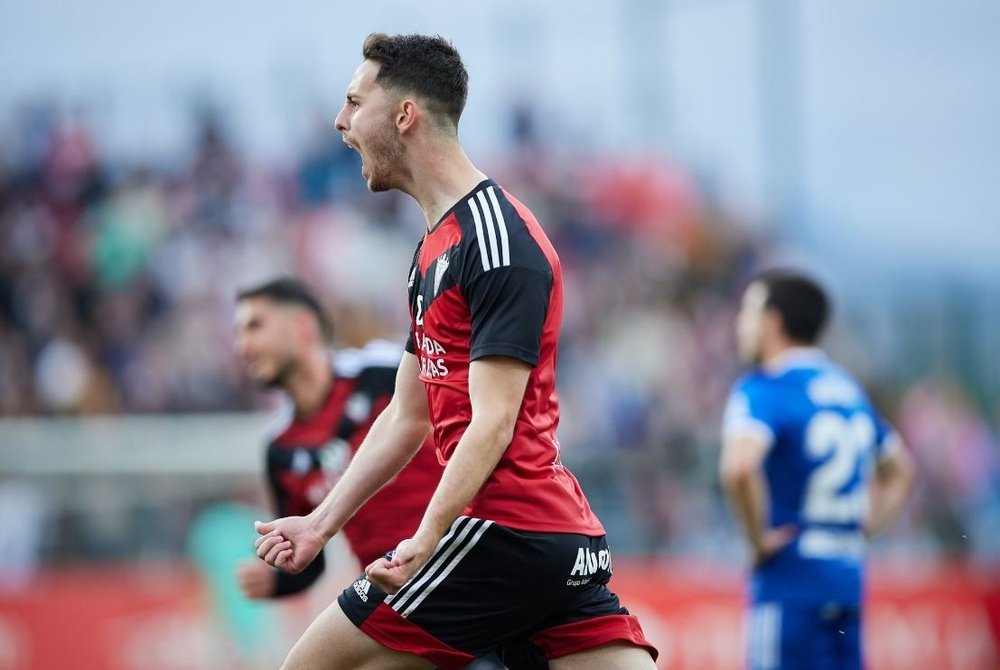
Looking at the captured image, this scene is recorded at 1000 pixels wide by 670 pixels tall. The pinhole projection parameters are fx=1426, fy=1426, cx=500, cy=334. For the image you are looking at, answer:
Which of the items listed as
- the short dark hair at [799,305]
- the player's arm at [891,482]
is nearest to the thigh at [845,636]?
the player's arm at [891,482]

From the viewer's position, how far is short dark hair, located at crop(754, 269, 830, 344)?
292 inches

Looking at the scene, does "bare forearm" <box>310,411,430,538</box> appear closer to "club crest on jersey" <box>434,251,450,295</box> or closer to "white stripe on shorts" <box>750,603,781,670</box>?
"club crest on jersey" <box>434,251,450,295</box>

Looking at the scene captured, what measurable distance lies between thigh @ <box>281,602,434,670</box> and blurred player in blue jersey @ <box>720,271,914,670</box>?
3.15m

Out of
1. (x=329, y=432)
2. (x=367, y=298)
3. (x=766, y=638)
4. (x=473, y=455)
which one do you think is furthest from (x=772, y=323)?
(x=367, y=298)

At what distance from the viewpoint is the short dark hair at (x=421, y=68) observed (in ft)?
14.5

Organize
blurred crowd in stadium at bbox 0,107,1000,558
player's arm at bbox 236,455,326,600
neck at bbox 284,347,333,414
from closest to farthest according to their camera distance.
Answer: player's arm at bbox 236,455,326,600 < neck at bbox 284,347,333,414 < blurred crowd in stadium at bbox 0,107,1000,558

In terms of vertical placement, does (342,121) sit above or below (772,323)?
above

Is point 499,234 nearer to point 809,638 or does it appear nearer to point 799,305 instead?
point 799,305

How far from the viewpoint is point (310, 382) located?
6.73 metres

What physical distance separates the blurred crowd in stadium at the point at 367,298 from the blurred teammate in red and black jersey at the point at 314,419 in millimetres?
5519

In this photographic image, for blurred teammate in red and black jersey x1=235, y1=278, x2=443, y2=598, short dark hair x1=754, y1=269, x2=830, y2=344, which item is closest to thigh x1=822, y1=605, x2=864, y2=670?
short dark hair x1=754, y1=269, x2=830, y2=344

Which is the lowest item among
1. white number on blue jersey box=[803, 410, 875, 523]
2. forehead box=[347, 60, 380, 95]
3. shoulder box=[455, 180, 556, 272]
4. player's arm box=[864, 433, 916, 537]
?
player's arm box=[864, 433, 916, 537]

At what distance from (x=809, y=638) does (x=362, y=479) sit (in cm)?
332

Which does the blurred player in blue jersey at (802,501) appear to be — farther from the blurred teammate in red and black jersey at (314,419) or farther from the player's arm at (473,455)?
the player's arm at (473,455)
